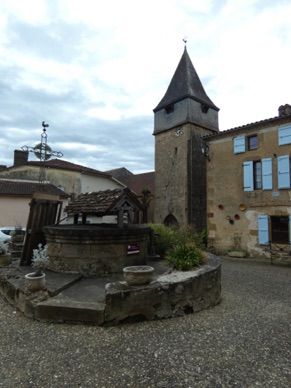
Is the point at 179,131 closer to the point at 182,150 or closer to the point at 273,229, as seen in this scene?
the point at 182,150

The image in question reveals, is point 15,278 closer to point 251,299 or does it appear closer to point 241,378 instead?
point 241,378

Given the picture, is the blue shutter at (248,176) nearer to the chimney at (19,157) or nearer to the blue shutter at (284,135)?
the blue shutter at (284,135)

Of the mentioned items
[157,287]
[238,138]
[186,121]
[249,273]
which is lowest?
[249,273]

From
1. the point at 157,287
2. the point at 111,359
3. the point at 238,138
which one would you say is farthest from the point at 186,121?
the point at 111,359

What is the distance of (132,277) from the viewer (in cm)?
465

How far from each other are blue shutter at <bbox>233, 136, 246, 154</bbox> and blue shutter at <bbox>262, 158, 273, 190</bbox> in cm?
140

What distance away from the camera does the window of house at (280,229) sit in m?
12.2

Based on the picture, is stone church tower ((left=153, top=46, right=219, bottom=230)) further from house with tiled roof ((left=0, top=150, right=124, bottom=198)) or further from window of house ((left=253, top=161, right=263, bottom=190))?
house with tiled roof ((left=0, top=150, right=124, bottom=198))

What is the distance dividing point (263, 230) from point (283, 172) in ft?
9.63

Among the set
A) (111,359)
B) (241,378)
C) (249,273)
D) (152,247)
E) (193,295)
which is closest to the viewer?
(241,378)

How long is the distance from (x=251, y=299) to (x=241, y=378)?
3.35 metres

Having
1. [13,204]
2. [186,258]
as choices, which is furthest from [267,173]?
[13,204]

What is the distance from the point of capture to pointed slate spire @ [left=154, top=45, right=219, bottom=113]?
20698mm

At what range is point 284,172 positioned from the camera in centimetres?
1204
